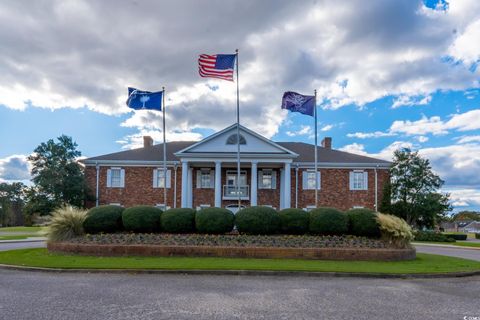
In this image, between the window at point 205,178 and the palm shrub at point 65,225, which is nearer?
the palm shrub at point 65,225

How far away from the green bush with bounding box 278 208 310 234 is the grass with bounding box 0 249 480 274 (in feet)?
10.7

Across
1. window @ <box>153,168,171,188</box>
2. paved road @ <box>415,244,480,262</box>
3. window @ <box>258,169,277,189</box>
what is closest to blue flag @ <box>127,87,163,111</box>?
window @ <box>153,168,171,188</box>

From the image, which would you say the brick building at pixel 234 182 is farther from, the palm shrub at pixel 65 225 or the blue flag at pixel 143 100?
the palm shrub at pixel 65 225

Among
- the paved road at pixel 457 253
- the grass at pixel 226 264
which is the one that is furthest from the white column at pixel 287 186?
the grass at pixel 226 264

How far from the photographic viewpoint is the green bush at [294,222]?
17.1 m

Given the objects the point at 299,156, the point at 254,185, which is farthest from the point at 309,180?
the point at 254,185

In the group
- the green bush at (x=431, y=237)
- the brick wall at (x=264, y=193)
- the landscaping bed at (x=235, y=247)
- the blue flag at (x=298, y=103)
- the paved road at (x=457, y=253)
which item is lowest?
the green bush at (x=431, y=237)

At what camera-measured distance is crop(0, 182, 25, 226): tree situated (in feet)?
217

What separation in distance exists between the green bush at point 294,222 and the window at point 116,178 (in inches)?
754

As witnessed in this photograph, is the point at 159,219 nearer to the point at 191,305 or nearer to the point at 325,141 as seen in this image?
the point at 191,305

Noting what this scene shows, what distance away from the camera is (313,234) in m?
17.3

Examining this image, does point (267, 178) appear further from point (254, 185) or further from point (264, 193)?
point (254, 185)

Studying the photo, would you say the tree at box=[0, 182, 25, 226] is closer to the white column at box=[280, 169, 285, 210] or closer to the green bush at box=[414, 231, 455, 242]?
the white column at box=[280, 169, 285, 210]

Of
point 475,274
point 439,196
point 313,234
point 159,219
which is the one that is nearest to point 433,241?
point 439,196
